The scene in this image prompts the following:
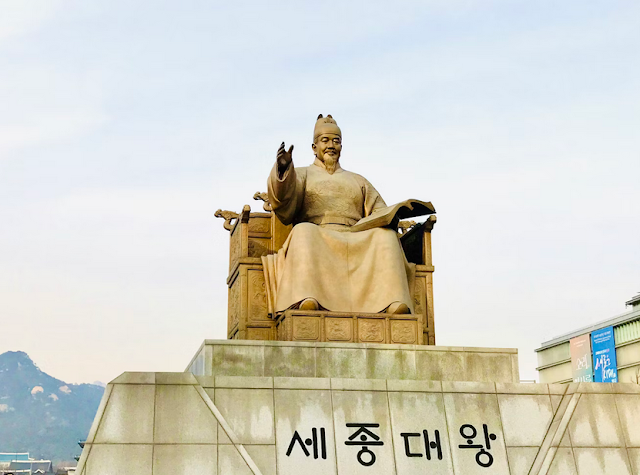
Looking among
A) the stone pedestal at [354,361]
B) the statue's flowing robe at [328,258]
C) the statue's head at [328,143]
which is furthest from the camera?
the statue's head at [328,143]

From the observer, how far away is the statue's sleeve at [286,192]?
9.55m

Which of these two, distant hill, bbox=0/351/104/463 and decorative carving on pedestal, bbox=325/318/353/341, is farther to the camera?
distant hill, bbox=0/351/104/463

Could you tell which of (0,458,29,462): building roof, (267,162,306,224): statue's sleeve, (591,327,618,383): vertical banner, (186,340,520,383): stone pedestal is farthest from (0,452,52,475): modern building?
(186,340,520,383): stone pedestal

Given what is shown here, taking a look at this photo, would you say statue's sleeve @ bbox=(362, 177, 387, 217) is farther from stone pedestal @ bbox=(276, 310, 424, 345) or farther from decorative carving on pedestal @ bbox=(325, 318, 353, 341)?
decorative carving on pedestal @ bbox=(325, 318, 353, 341)

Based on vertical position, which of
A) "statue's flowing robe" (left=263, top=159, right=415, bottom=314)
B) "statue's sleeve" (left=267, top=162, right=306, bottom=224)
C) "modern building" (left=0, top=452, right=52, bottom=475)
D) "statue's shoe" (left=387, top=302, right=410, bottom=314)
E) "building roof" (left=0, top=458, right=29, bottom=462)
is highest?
"building roof" (left=0, top=458, right=29, bottom=462)

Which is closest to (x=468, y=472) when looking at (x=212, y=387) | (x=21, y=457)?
(x=212, y=387)

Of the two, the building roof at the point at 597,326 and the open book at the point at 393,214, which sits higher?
the building roof at the point at 597,326

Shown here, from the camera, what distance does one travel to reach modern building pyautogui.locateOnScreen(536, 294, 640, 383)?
29.3m

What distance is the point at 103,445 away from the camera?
733cm

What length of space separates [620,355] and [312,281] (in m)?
23.0

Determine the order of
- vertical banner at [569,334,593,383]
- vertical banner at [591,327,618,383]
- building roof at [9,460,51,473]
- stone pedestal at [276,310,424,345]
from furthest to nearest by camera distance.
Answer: building roof at [9,460,51,473] < vertical banner at [569,334,593,383] < vertical banner at [591,327,618,383] < stone pedestal at [276,310,424,345]

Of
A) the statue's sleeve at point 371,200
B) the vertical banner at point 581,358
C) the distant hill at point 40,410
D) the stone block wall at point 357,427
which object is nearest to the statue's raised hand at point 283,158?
the statue's sleeve at point 371,200

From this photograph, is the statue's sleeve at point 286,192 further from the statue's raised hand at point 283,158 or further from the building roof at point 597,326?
the building roof at point 597,326

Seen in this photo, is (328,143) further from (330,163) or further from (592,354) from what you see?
(592,354)
